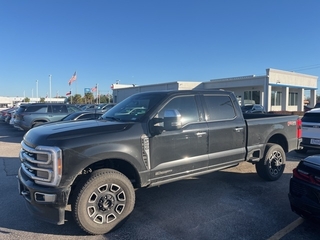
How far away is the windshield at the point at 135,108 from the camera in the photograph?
417cm

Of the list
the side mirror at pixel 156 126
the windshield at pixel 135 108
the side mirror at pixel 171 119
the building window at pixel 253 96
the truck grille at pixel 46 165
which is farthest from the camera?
the building window at pixel 253 96

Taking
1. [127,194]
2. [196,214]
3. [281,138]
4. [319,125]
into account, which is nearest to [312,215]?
[196,214]

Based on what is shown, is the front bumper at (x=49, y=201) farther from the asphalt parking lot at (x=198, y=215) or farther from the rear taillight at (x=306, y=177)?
the rear taillight at (x=306, y=177)

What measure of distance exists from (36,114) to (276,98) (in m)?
32.3

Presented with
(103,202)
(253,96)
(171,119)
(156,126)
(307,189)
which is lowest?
(103,202)

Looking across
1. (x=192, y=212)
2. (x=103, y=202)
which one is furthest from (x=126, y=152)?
(x=192, y=212)

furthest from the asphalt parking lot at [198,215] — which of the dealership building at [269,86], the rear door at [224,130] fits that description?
the dealership building at [269,86]

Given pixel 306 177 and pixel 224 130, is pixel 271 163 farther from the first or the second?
pixel 306 177

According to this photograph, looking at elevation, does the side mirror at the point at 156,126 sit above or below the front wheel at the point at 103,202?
above

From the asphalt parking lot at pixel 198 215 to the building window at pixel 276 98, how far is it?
32.6 m

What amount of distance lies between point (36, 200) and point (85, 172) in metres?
0.70

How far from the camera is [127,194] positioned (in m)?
3.65

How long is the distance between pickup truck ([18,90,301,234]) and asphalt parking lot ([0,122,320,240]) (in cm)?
41

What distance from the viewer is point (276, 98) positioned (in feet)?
118
